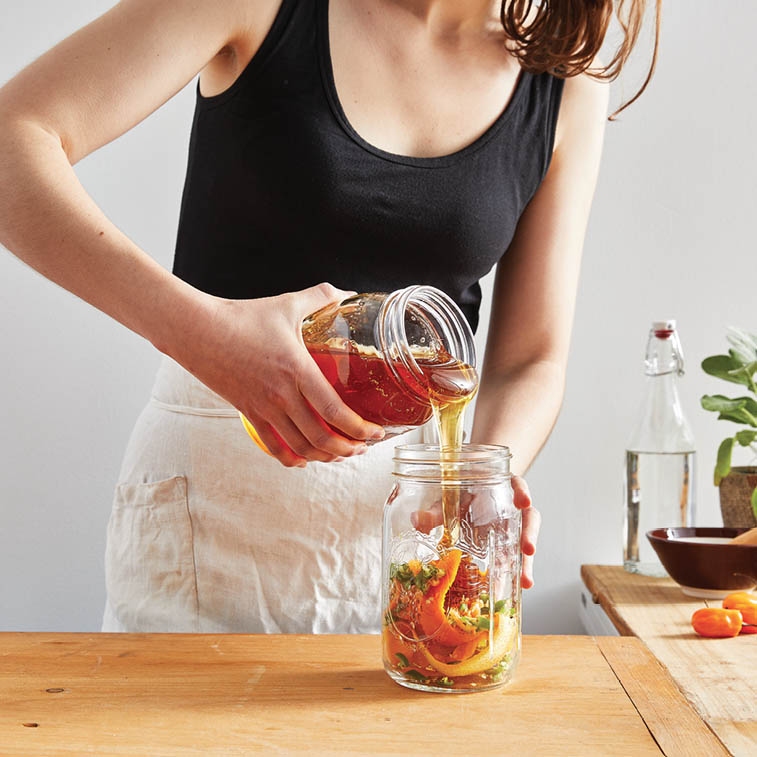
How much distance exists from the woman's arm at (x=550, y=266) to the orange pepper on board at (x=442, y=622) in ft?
1.31

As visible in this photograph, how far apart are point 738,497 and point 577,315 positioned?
0.41 m

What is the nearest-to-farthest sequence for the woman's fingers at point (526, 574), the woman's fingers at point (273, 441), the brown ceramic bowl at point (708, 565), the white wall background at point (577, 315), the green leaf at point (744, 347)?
the woman's fingers at point (273, 441), the woman's fingers at point (526, 574), the brown ceramic bowl at point (708, 565), the green leaf at point (744, 347), the white wall background at point (577, 315)

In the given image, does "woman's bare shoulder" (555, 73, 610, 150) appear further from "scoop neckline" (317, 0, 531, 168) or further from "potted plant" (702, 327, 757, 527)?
"potted plant" (702, 327, 757, 527)

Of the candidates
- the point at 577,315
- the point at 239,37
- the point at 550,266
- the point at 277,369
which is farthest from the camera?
the point at 577,315

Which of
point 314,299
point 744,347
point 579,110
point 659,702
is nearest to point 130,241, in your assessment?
point 314,299

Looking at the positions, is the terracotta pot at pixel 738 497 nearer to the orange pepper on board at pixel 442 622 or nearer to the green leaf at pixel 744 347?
the green leaf at pixel 744 347

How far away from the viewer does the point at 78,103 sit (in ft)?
2.58

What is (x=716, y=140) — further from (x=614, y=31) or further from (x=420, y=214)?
(x=420, y=214)

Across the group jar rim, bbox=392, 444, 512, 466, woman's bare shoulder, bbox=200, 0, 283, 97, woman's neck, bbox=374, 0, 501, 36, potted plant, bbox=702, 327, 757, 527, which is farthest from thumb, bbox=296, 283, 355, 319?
potted plant, bbox=702, 327, 757, 527

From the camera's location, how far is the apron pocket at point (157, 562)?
3.20 ft

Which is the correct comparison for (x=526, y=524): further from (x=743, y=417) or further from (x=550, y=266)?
(x=743, y=417)

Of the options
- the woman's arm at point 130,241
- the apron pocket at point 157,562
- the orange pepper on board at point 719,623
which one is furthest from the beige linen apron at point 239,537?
the orange pepper on board at point 719,623

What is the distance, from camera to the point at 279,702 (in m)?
0.67

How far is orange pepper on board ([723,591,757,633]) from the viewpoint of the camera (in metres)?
1.07
